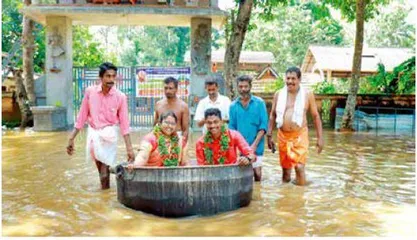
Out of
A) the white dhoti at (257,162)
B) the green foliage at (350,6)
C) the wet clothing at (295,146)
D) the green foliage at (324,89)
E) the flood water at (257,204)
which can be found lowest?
the flood water at (257,204)

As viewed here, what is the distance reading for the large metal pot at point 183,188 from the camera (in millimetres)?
5051

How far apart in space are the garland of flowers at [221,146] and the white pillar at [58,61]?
1003 cm

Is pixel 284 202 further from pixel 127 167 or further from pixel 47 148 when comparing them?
pixel 47 148

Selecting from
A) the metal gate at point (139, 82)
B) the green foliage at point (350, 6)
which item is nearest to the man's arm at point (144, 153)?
the metal gate at point (139, 82)

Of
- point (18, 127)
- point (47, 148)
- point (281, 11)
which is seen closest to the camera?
point (47, 148)

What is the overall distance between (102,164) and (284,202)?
226cm

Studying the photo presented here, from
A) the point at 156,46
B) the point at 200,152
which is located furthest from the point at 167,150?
the point at 156,46

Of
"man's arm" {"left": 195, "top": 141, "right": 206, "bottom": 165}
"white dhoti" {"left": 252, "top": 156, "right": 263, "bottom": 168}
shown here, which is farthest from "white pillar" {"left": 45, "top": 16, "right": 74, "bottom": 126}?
"man's arm" {"left": 195, "top": 141, "right": 206, "bottom": 165}

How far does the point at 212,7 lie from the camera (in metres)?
14.1

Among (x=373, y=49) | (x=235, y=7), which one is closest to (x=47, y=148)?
(x=235, y=7)

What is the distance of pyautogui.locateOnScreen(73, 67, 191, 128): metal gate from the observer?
1517 cm

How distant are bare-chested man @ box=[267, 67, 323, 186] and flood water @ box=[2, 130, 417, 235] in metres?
0.44

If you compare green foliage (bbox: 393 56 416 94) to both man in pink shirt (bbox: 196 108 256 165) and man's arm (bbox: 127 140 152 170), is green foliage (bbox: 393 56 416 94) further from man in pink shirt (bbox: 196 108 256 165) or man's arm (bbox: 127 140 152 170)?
man's arm (bbox: 127 140 152 170)

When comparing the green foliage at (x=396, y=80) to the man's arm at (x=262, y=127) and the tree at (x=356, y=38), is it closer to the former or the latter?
the tree at (x=356, y=38)
